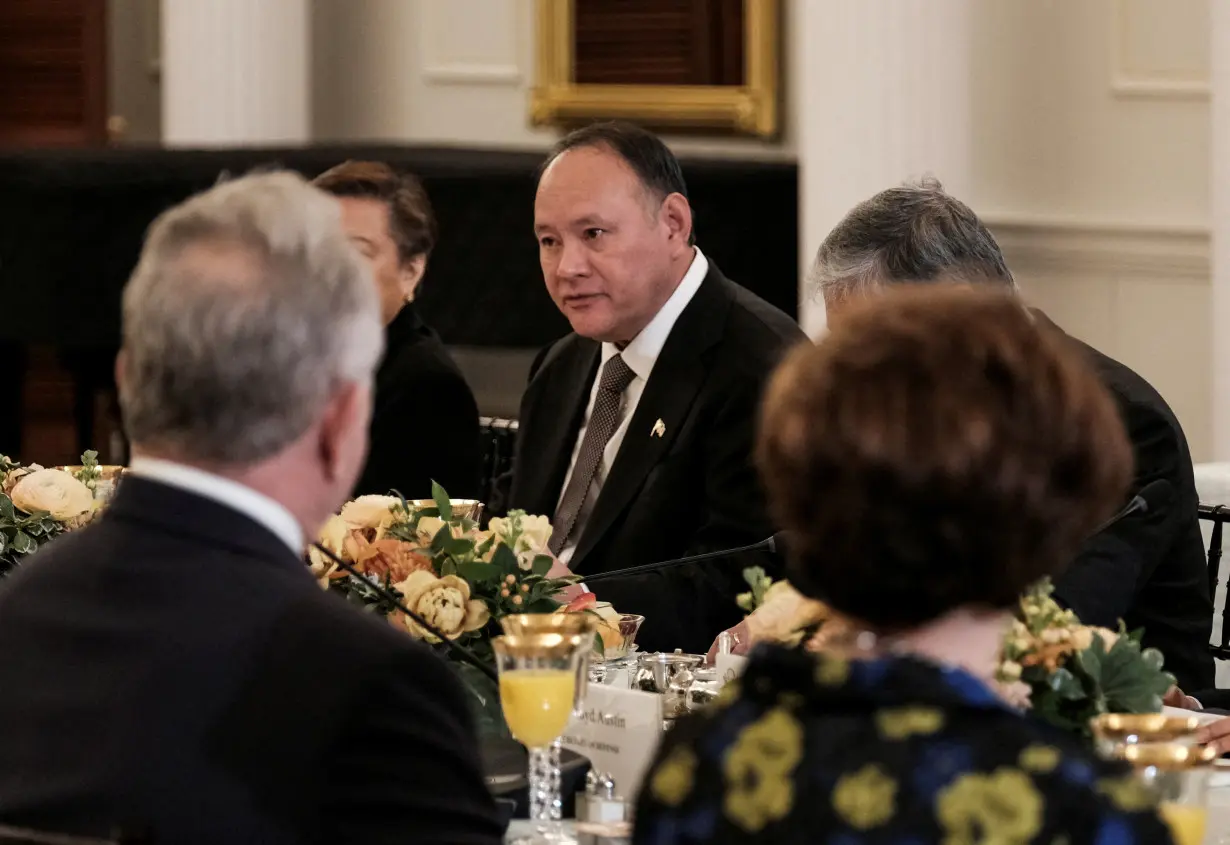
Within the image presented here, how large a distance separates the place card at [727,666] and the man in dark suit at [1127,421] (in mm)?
636

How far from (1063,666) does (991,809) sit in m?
0.60

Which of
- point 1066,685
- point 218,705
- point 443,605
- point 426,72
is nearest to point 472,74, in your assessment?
point 426,72

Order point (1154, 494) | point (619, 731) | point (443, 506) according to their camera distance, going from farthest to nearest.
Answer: point (1154, 494) → point (443, 506) → point (619, 731)

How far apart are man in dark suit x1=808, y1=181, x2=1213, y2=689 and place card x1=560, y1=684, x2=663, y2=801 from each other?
0.89 metres

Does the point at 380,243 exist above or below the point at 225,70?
below

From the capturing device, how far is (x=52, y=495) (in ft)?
9.30

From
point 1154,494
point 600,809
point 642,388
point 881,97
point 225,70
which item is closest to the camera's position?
point 600,809

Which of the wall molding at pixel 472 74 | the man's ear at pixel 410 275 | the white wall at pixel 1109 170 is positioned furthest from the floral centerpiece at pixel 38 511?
the wall molding at pixel 472 74

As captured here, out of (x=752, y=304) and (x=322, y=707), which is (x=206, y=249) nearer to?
(x=322, y=707)

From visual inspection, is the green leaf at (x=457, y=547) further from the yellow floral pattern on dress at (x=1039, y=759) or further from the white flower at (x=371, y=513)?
the yellow floral pattern on dress at (x=1039, y=759)

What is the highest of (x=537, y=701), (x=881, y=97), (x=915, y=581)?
(x=881, y=97)

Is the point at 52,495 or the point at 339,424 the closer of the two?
the point at 339,424

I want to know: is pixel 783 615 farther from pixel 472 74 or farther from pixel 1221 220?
pixel 472 74

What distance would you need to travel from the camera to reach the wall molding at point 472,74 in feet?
24.4
